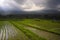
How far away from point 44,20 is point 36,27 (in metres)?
0.17

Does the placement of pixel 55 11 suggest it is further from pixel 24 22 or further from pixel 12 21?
pixel 12 21

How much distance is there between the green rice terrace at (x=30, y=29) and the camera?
284 cm

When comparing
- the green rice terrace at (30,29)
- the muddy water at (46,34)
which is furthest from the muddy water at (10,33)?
the muddy water at (46,34)

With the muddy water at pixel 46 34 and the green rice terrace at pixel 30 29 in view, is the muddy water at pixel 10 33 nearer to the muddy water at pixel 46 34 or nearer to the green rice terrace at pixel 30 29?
the green rice terrace at pixel 30 29

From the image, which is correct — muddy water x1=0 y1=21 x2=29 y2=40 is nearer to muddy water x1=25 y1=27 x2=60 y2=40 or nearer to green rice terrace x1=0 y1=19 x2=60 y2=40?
green rice terrace x1=0 y1=19 x2=60 y2=40

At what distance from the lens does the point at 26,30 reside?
2902mm

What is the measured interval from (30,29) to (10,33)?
0.32 meters

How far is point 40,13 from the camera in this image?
2924 mm

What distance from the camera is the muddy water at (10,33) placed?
112 inches

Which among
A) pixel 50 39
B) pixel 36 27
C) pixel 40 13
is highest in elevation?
pixel 40 13

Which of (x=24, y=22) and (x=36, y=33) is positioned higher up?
(x=24, y=22)

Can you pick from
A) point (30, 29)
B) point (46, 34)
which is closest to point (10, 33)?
point (30, 29)

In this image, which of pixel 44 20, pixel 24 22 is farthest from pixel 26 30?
pixel 44 20

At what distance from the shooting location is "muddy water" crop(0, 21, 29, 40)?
285cm
